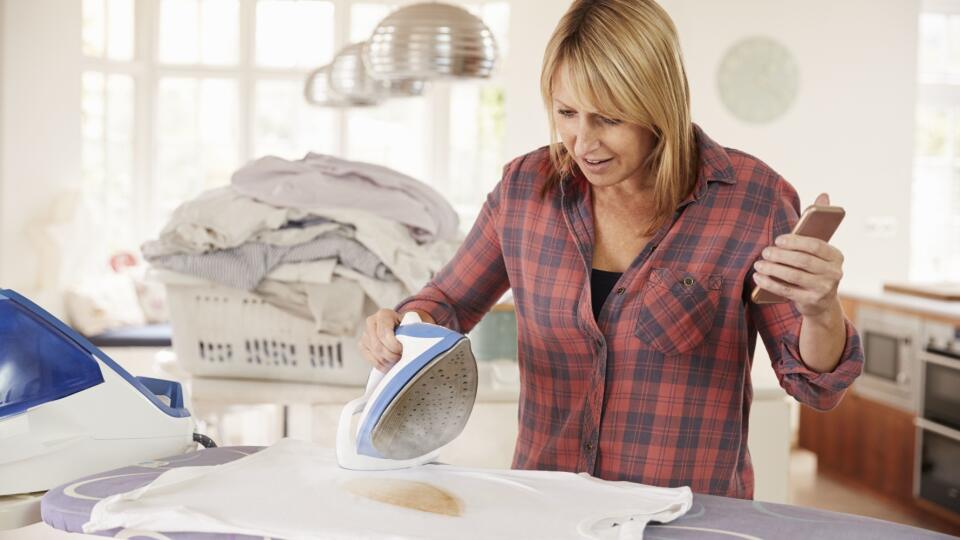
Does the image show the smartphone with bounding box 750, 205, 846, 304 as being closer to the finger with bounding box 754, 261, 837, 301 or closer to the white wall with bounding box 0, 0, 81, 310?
the finger with bounding box 754, 261, 837, 301

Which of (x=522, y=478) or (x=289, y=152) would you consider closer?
(x=522, y=478)

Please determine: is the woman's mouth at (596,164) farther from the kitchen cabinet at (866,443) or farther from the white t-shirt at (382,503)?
the kitchen cabinet at (866,443)

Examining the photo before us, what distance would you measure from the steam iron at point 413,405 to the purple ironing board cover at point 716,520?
226mm

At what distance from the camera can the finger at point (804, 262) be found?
1188mm

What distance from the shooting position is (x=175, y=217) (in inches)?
97.0

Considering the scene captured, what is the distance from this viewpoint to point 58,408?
4.60ft

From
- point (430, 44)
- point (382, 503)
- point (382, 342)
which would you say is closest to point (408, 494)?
point (382, 503)

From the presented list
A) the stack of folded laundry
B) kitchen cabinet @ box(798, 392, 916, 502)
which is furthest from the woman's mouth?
kitchen cabinet @ box(798, 392, 916, 502)

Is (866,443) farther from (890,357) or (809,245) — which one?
(809,245)

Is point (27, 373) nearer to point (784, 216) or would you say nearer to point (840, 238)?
point (784, 216)

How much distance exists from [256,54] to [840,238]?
11.5 feet

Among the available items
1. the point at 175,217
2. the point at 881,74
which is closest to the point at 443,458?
the point at 175,217

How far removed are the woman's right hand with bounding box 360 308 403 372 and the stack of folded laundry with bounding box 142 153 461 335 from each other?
33.9 inches

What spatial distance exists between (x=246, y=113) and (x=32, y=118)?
4.02ft
